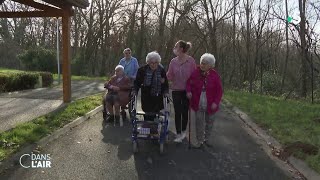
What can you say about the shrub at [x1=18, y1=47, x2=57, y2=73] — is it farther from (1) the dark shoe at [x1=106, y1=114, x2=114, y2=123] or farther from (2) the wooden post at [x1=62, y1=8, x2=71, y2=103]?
(1) the dark shoe at [x1=106, y1=114, x2=114, y2=123]

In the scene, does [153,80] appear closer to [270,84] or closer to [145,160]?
[145,160]

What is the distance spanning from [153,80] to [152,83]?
6 centimetres

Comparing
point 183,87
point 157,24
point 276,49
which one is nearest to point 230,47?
point 276,49

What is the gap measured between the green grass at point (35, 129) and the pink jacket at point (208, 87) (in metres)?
2.96

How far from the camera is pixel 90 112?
1148 cm

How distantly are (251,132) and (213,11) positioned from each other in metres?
24.5

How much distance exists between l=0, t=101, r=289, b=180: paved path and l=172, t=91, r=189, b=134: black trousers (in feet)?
1.44

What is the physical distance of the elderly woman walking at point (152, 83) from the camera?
7926mm

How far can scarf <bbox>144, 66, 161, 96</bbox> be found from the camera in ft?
26.1

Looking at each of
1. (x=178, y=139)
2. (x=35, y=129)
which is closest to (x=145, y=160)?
(x=178, y=139)

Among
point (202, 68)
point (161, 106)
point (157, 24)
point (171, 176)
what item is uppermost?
point (157, 24)

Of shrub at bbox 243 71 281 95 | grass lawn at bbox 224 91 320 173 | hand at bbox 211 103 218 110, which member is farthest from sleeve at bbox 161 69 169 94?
shrub at bbox 243 71 281 95

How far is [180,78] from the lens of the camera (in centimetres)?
812

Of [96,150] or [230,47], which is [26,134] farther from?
[230,47]
